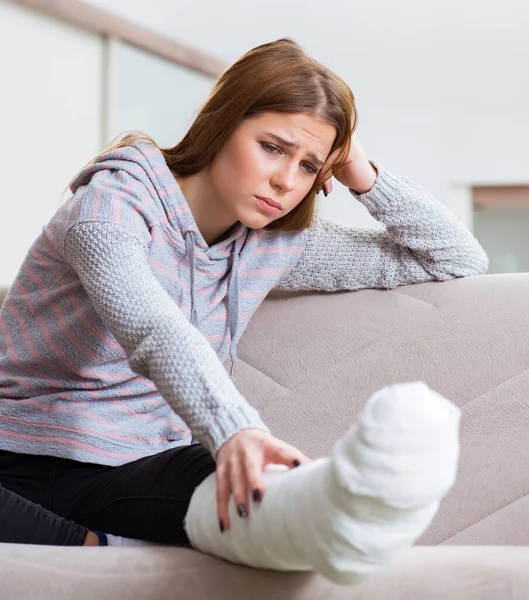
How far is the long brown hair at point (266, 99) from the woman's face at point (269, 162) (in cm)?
2

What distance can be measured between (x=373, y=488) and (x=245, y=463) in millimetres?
177

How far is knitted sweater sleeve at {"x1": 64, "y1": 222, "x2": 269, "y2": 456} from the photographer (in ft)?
2.72

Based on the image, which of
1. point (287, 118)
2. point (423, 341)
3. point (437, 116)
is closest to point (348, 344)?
point (423, 341)

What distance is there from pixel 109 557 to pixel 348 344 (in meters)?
0.71

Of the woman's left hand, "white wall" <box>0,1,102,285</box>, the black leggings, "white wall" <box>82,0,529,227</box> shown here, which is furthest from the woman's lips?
"white wall" <box>82,0,529,227</box>

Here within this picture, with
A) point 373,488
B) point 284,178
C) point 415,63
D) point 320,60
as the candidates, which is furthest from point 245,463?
point 415,63

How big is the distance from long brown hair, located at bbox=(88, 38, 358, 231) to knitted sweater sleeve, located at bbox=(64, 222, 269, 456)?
0.28 m

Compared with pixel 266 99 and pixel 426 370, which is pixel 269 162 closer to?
pixel 266 99

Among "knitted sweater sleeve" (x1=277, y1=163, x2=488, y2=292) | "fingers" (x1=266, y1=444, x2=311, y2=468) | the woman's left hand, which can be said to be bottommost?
"knitted sweater sleeve" (x1=277, y1=163, x2=488, y2=292)

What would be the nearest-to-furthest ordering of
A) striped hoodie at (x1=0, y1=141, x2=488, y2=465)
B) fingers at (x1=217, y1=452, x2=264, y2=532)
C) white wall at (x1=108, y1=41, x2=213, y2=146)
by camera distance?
fingers at (x1=217, y1=452, x2=264, y2=532), striped hoodie at (x1=0, y1=141, x2=488, y2=465), white wall at (x1=108, y1=41, x2=213, y2=146)

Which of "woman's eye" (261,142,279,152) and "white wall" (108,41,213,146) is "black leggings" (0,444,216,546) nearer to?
"woman's eye" (261,142,279,152)

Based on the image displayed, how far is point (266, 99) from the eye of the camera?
1270 mm

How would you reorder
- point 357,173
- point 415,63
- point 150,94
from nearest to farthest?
point 357,173
point 150,94
point 415,63

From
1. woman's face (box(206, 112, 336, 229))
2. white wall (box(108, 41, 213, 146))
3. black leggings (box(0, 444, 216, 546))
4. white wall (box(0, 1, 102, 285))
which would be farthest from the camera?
white wall (box(108, 41, 213, 146))
